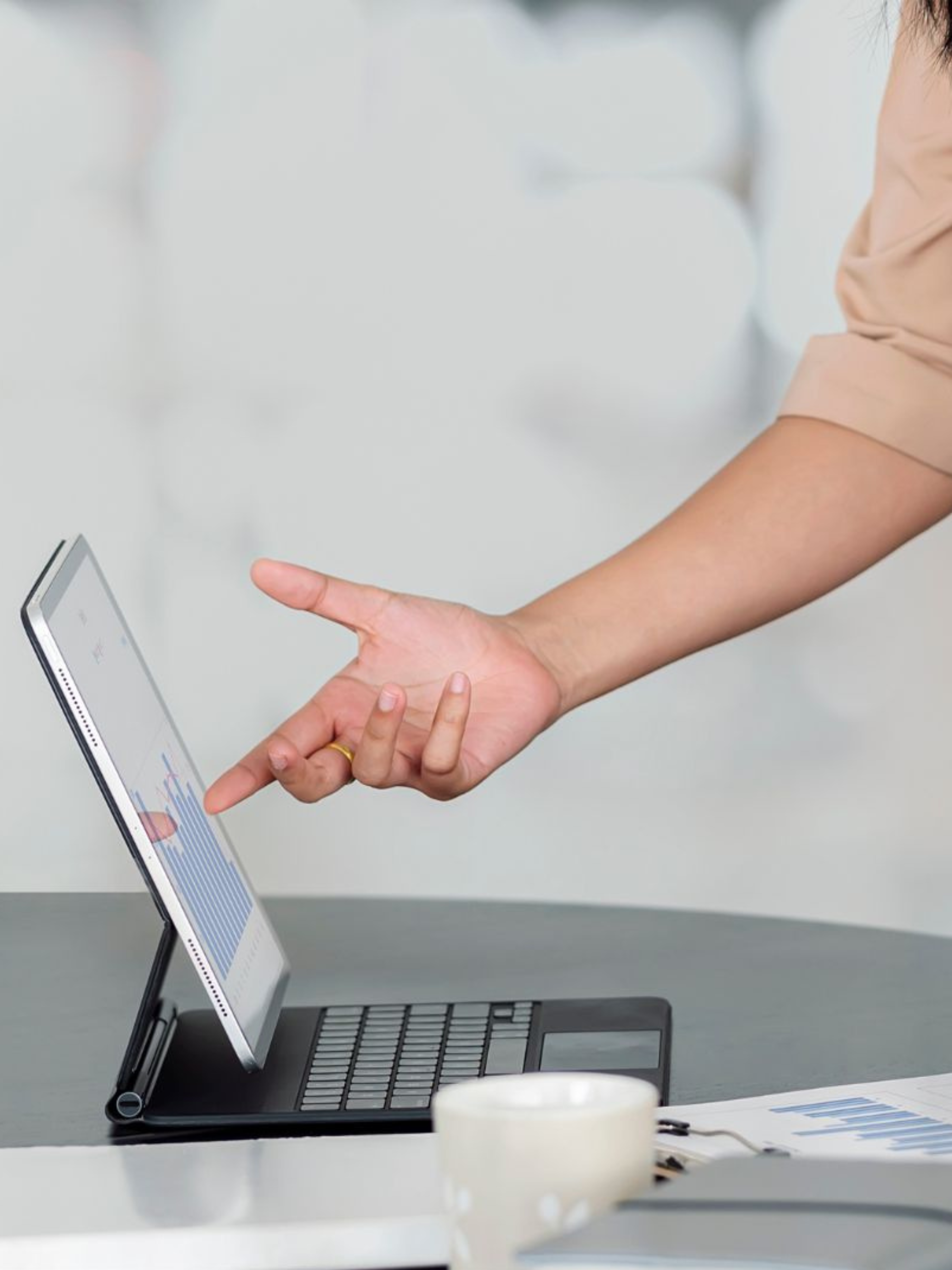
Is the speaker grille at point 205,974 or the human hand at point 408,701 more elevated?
the human hand at point 408,701

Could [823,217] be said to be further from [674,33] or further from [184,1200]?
[184,1200]

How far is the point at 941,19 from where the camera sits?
1.07 metres

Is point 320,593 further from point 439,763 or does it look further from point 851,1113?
point 851,1113

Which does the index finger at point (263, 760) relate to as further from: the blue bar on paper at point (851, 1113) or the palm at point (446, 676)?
the blue bar on paper at point (851, 1113)

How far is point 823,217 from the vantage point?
3586 millimetres

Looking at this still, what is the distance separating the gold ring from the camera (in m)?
1.28

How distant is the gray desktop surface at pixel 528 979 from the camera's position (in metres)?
1.05

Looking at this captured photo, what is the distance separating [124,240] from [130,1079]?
2.82 m

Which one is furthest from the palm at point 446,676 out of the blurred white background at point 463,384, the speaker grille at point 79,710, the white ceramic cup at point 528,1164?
the blurred white background at point 463,384

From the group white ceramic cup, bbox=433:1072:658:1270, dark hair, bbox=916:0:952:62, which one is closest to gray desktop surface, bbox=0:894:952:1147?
white ceramic cup, bbox=433:1072:658:1270

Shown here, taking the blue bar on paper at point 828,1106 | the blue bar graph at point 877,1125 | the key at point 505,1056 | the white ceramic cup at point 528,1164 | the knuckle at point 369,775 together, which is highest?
the knuckle at point 369,775

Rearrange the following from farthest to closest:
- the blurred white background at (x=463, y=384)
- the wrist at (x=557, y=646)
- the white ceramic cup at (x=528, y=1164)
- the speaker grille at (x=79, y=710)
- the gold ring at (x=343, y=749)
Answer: the blurred white background at (x=463, y=384) < the wrist at (x=557, y=646) < the gold ring at (x=343, y=749) < the speaker grille at (x=79, y=710) < the white ceramic cup at (x=528, y=1164)

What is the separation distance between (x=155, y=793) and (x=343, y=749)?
0.76ft

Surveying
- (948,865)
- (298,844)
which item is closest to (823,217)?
(948,865)
